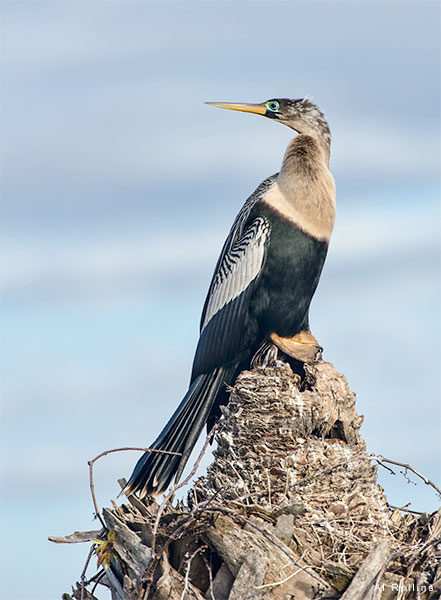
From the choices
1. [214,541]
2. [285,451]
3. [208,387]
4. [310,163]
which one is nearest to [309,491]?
[285,451]

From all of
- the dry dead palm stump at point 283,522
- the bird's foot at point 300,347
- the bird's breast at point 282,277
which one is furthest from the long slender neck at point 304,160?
the dry dead palm stump at point 283,522

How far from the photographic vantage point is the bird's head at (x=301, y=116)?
7211 mm

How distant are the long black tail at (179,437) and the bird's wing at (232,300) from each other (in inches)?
5.1

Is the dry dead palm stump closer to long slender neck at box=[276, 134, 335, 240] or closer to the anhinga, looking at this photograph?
the anhinga

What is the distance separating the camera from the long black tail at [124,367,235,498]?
6074 mm

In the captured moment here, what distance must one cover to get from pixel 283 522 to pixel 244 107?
4.08 metres

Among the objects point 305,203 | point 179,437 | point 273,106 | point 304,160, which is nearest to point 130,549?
point 179,437

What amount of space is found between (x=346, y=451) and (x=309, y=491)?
1.60 ft

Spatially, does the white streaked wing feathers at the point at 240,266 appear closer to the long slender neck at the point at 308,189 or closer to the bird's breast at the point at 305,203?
the bird's breast at the point at 305,203

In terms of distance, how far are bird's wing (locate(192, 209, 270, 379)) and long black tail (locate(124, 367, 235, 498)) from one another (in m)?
0.13

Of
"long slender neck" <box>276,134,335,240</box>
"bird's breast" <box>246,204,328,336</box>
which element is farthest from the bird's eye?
"bird's breast" <box>246,204,328,336</box>

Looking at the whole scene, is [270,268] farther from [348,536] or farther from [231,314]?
[348,536]

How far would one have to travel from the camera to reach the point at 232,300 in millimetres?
6711

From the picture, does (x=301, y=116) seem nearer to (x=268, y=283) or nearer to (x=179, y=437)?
(x=268, y=283)
